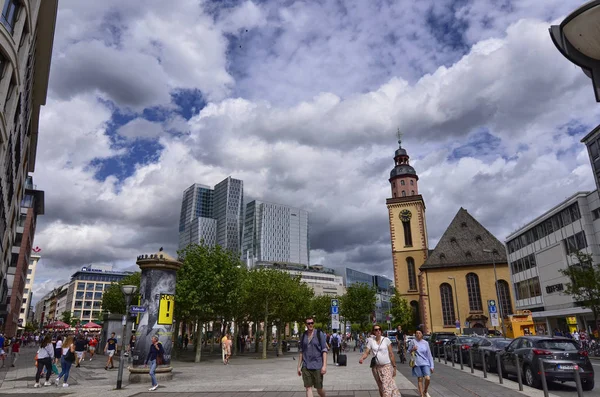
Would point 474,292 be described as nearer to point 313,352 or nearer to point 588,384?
point 588,384

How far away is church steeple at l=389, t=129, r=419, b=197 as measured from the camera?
75.9 meters

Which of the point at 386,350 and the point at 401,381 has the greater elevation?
the point at 386,350

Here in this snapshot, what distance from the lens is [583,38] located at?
384cm

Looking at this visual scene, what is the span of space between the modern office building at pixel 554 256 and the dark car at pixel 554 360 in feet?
Result: 96.0

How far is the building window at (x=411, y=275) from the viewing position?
7035cm

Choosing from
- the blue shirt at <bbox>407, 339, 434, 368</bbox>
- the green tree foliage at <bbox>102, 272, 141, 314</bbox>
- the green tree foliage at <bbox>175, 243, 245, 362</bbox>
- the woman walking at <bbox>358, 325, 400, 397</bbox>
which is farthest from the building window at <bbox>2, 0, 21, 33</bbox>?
the green tree foliage at <bbox>102, 272, 141, 314</bbox>

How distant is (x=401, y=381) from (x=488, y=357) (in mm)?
5693

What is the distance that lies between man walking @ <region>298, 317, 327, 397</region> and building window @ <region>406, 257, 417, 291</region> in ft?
213

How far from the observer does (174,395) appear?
12500mm

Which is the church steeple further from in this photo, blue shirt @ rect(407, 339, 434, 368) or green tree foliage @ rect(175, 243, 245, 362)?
blue shirt @ rect(407, 339, 434, 368)

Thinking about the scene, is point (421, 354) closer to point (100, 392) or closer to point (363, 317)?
point (100, 392)

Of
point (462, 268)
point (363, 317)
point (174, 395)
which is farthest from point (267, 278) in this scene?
point (462, 268)

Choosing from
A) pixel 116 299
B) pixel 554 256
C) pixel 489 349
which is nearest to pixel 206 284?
pixel 489 349

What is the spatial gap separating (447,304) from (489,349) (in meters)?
48.8
